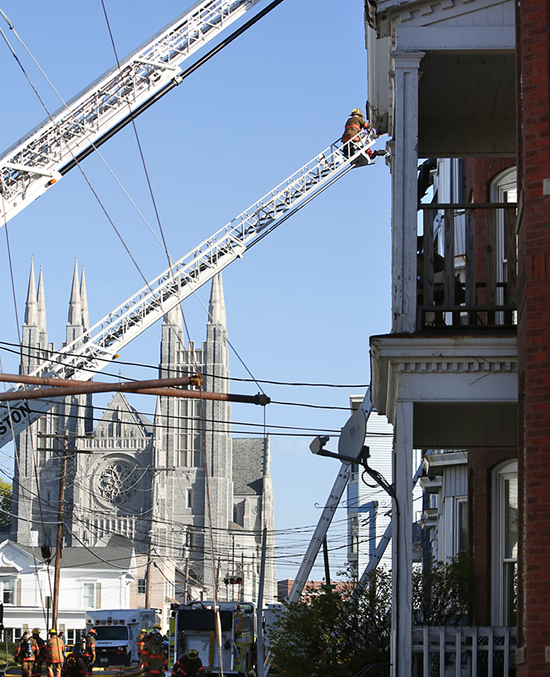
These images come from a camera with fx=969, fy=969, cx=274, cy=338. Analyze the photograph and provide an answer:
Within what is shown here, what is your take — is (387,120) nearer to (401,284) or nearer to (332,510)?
(401,284)

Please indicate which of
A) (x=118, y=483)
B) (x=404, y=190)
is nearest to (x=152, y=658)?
(x=404, y=190)

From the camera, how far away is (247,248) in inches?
1486

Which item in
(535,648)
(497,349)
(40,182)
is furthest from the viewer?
(40,182)

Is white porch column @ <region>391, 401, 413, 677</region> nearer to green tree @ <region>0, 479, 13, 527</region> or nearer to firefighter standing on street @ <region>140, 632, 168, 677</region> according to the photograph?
firefighter standing on street @ <region>140, 632, 168, 677</region>

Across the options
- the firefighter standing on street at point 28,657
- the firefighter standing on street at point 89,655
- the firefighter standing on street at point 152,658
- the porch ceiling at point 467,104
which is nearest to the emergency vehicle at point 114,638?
the firefighter standing on street at point 89,655

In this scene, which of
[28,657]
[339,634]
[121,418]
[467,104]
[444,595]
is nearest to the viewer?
[339,634]

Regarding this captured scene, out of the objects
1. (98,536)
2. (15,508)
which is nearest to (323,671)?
(98,536)

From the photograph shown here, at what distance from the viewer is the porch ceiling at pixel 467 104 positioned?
30.8 ft

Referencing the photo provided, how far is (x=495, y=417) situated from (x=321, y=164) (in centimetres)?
2908

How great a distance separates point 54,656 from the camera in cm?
2069

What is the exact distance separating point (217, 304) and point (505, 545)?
364 feet

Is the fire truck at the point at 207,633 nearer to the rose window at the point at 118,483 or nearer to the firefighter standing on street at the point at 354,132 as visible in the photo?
the firefighter standing on street at the point at 354,132

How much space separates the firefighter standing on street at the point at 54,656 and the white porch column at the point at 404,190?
585 inches

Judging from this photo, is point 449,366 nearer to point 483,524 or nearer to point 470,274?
point 470,274
